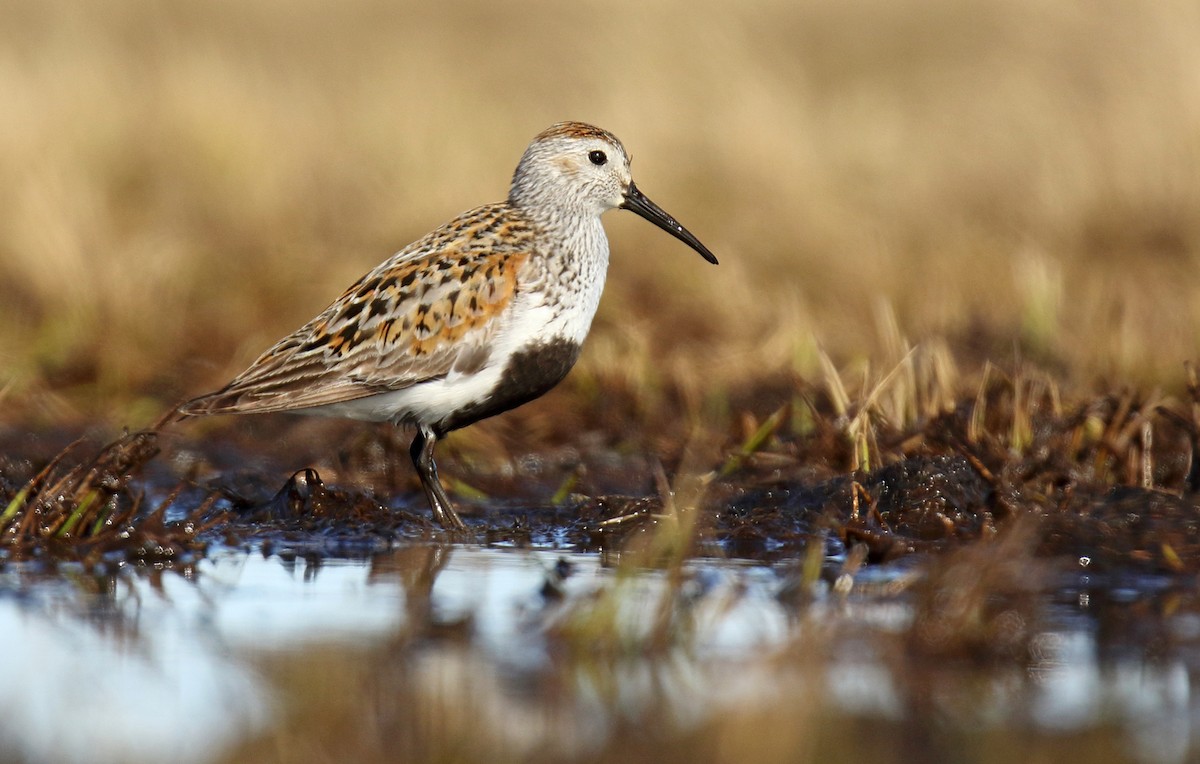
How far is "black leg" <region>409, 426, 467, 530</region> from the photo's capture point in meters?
5.85

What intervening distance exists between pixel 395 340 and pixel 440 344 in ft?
0.52

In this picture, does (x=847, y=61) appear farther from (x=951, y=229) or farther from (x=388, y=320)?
(x=388, y=320)

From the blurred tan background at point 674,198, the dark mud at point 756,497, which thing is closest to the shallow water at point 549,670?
the dark mud at point 756,497

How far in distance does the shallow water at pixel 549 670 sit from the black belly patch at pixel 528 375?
1.13 metres

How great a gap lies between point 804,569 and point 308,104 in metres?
10.7

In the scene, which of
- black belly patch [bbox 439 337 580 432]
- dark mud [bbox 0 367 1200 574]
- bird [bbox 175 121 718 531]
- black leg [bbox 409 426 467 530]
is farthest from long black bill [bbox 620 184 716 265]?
black leg [bbox 409 426 467 530]

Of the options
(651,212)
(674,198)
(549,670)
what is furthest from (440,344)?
(674,198)

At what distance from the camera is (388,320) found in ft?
19.5

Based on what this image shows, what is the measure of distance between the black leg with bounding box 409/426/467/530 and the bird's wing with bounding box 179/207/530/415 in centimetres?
24

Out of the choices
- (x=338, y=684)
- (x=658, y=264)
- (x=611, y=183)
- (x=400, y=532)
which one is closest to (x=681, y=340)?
(x=658, y=264)

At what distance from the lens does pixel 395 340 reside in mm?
5891

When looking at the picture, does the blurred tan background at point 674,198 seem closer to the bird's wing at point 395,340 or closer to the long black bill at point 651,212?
the long black bill at point 651,212

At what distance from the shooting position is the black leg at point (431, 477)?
5.85 metres

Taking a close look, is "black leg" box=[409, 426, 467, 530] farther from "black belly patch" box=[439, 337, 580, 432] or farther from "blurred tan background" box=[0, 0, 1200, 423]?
"blurred tan background" box=[0, 0, 1200, 423]
